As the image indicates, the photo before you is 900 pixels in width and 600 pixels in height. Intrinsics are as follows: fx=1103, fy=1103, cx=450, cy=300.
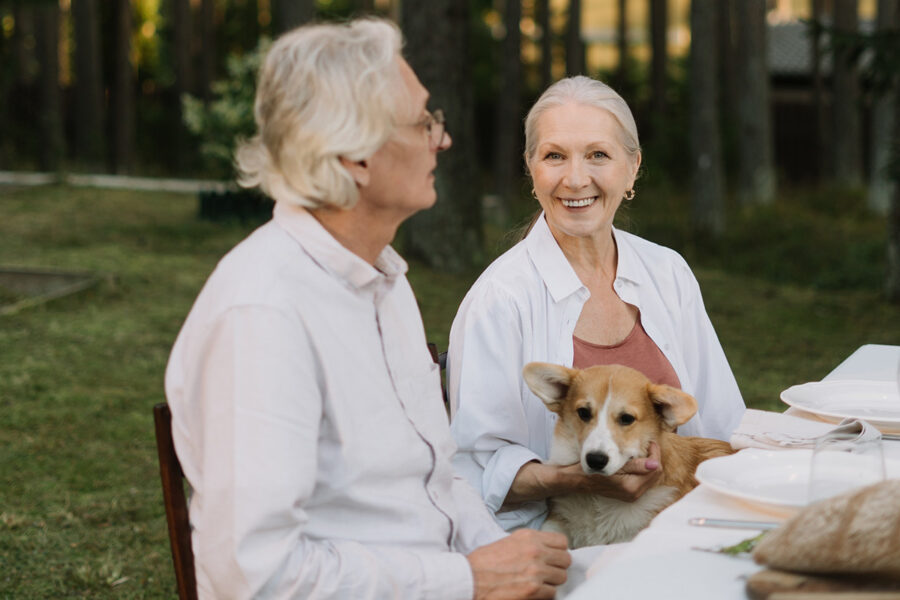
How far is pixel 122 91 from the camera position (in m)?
22.6

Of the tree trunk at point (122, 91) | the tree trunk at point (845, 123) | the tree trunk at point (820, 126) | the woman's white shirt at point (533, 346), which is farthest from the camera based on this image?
the tree trunk at point (820, 126)

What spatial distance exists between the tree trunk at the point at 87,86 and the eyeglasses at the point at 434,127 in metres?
20.0

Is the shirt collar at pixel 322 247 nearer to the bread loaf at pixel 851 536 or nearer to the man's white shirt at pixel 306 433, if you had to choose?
the man's white shirt at pixel 306 433

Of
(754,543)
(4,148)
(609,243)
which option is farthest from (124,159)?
(754,543)

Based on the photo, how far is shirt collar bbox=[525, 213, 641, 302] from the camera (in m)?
3.14

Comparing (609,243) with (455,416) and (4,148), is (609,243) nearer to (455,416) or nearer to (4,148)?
(455,416)

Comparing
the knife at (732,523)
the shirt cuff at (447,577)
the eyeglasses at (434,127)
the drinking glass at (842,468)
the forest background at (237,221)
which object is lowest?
the forest background at (237,221)

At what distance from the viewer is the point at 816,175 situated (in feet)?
87.0

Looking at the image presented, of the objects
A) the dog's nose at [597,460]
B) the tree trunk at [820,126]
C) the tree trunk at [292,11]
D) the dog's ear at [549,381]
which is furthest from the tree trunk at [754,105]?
the dog's nose at [597,460]

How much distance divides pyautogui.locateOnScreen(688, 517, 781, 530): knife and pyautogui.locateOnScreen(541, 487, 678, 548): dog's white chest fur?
86cm

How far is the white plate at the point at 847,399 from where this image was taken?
2.67 m

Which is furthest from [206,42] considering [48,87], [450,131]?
[450,131]

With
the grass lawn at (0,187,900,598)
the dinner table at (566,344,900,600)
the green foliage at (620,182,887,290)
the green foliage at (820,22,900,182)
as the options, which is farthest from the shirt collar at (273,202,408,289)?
the green foliage at (620,182,887,290)

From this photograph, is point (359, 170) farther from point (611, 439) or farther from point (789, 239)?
point (789, 239)
